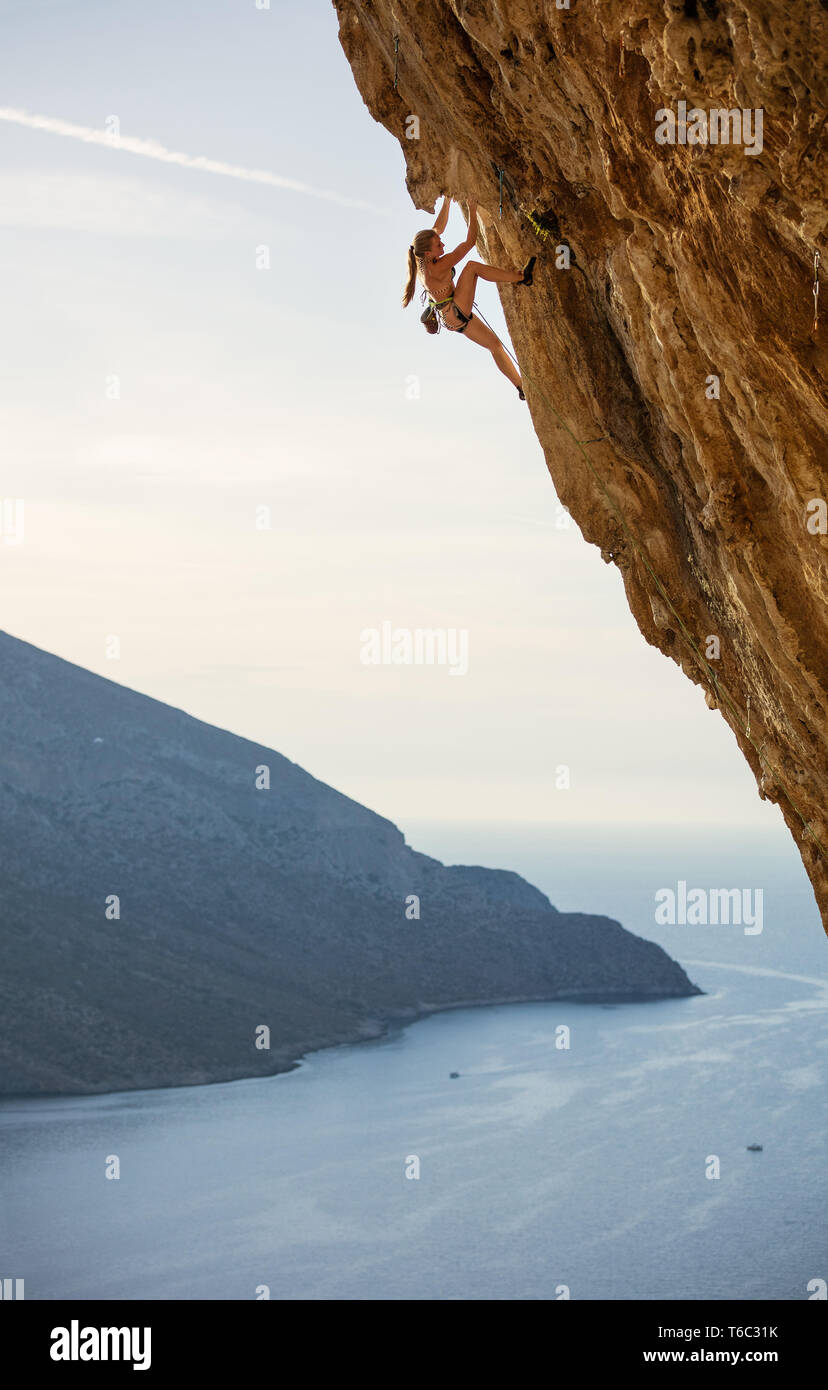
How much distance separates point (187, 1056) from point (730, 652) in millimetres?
63227

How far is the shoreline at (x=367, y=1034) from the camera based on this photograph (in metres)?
59.7

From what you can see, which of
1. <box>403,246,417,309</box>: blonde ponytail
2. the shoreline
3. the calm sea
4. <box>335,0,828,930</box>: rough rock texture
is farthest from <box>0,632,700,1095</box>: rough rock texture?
<box>403,246,417,309</box>: blonde ponytail

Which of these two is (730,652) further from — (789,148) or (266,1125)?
(266,1125)

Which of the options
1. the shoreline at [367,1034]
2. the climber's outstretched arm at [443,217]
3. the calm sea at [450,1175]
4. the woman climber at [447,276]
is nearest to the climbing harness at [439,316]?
the woman climber at [447,276]

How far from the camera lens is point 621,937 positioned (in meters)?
91.6

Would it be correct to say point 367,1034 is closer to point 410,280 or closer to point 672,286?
point 410,280

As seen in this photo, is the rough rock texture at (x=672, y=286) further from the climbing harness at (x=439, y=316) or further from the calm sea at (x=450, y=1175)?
the calm sea at (x=450, y=1175)

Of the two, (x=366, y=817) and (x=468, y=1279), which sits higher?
(x=366, y=817)

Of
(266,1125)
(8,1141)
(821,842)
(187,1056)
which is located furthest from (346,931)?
(821,842)

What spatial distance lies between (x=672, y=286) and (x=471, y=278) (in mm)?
1572

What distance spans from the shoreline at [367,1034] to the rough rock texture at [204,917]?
241 mm

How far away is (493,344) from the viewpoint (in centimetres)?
718

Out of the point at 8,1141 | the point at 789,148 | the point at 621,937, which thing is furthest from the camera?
the point at 621,937

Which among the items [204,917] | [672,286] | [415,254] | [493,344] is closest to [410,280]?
[415,254]
